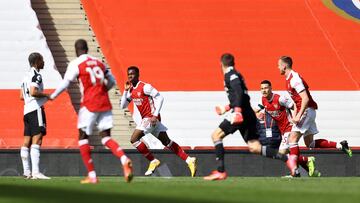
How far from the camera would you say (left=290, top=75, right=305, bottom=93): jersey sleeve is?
18.0 m

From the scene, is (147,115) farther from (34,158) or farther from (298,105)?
(34,158)

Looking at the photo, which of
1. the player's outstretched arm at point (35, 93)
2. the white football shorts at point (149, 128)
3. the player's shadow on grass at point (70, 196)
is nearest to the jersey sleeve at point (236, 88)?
the player's outstretched arm at point (35, 93)

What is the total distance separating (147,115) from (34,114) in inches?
106

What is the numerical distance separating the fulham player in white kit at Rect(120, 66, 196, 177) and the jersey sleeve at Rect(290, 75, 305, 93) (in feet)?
8.24

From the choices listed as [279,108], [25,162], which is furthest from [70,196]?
[279,108]

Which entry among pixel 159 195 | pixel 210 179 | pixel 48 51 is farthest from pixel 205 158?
pixel 159 195

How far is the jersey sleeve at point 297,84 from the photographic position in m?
18.0

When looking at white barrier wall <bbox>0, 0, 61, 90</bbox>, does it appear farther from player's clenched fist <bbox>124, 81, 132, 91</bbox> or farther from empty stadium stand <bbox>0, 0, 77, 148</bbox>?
player's clenched fist <bbox>124, 81, 132, 91</bbox>

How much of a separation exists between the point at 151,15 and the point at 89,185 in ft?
40.3

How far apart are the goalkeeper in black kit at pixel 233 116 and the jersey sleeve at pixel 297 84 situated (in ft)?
6.24

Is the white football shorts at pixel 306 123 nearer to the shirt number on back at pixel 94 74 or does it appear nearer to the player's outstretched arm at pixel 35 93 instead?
the player's outstretched arm at pixel 35 93

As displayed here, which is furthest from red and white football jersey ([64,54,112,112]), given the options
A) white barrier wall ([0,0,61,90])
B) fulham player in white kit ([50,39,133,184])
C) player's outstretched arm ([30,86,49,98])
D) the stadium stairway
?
the stadium stairway

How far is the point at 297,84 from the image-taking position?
59.3ft

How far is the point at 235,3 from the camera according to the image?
2597 centimetres
